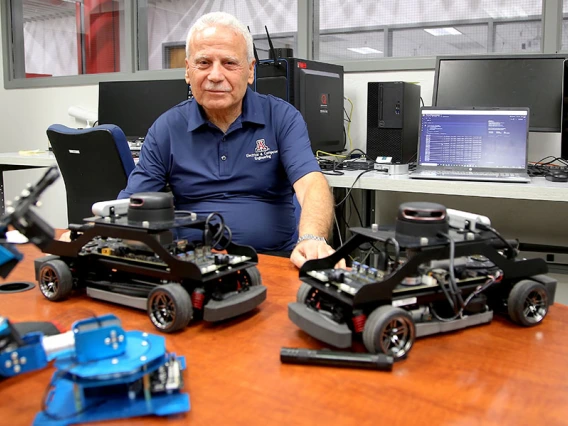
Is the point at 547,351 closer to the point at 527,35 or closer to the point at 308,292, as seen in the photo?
the point at 308,292

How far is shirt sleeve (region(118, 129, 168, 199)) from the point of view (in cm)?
175

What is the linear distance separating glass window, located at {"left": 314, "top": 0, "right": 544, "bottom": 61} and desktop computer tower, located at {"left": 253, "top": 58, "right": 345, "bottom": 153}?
44 centimetres

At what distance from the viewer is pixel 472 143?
7.80ft

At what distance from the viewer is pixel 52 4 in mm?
5090

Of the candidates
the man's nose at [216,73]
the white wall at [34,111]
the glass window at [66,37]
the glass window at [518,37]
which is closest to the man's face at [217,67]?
the man's nose at [216,73]

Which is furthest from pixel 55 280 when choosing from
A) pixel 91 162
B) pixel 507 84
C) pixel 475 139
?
pixel 507 84

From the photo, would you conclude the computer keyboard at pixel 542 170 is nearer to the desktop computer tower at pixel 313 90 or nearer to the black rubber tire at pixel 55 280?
the desktop computer tower at pixel 313 90

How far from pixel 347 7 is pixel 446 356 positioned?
318 centimetres

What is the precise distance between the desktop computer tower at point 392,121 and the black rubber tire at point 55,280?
1.90m

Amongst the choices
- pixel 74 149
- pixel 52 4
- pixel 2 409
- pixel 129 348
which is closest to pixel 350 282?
pixel 129 348

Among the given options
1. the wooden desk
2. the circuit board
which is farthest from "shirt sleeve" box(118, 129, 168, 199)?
the wooden desk

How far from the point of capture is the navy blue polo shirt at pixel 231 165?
1767 mm

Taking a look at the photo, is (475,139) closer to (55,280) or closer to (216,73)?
(216,73)

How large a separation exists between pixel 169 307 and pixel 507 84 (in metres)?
2.26
